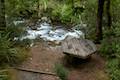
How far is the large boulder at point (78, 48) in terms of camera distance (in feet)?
26.0

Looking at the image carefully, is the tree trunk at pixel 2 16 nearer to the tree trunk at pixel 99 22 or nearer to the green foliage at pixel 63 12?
the tree trunk at pixel 99 22

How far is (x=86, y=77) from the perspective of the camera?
758 cm

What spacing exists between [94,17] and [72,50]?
115 inches

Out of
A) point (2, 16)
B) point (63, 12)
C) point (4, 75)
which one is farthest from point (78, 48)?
point (63, 12)

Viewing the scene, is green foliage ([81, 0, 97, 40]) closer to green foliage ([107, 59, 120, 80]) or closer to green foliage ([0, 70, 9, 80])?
green foliage ([107, 59, 120, 80])

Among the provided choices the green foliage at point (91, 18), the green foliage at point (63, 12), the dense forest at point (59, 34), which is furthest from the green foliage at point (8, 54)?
the green foliage at point (63, 12)

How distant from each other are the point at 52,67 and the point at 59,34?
3.73 metres

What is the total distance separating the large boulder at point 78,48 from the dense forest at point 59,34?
0.38 meters

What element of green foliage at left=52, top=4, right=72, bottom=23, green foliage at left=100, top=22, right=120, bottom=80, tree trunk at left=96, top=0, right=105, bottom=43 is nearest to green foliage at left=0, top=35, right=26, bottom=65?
green foliage at left=100, top=22, right=120, bottom=80

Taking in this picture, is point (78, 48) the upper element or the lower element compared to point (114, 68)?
upper

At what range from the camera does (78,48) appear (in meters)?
8.21

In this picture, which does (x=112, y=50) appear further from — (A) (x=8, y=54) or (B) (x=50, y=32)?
(B) (x=50, y=32)

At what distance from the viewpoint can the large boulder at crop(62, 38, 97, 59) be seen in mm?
7914

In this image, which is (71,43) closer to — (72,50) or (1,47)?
(72,50)
